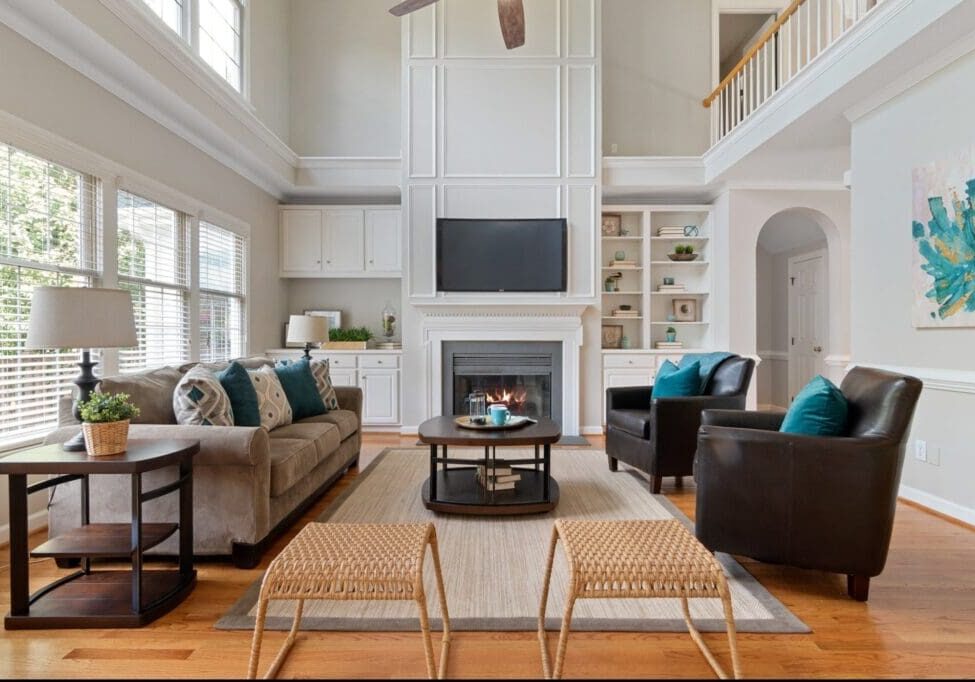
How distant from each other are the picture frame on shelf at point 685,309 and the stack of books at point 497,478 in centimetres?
354

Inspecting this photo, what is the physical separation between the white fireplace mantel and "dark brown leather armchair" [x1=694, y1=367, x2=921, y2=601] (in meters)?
3.13

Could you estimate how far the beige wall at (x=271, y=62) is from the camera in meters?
5.12

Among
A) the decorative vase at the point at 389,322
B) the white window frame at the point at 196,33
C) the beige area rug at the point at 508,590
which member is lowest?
the beige area rug at the point at 508,590

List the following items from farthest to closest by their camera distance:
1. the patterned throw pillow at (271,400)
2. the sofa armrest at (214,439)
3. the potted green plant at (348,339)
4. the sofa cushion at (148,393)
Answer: the potted green plant at (348,339) → the patterned throw pillow at (271,400) → the sofa cushion at (148,393) → the sofa armrest at (214,439)

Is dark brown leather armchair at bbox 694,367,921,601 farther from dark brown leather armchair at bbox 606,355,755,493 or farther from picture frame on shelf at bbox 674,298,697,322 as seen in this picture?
picture frame on shelf at bbox 674,298,697,322

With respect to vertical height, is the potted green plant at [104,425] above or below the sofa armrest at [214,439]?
above

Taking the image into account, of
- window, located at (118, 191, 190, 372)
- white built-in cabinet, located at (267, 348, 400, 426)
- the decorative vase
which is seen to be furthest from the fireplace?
window, located at (118, 191, 190, 372)

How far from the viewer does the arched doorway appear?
615 centimetres

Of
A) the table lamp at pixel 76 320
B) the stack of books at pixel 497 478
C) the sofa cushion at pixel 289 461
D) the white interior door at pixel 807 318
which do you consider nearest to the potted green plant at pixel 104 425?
the table lamp at pixel 76 320

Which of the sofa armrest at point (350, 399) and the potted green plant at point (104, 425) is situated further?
the sofa armrest at point (350, 399)

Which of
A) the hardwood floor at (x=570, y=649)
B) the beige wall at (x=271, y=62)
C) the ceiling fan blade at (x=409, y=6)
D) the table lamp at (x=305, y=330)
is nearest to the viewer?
the hardwood floor at (x=570, y=649)

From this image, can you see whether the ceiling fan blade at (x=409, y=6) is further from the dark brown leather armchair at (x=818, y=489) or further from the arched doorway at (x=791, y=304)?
the arched doorway at (x=791, y=304)

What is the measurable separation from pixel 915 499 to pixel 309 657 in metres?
3.54

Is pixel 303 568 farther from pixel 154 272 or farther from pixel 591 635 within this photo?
pixel 154 272
